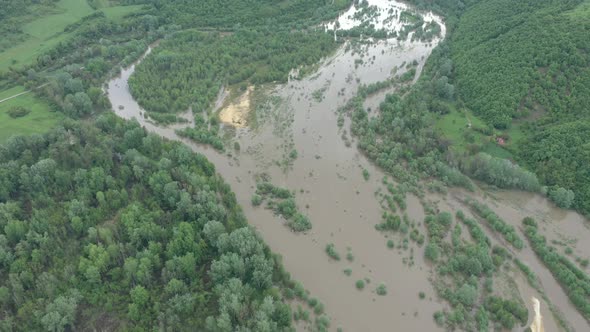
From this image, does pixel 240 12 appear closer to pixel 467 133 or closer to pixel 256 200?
pixel 256 200

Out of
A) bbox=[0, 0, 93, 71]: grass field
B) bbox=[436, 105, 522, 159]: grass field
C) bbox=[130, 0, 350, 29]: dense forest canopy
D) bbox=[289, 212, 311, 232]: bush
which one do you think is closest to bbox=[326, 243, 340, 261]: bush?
bbox=[289, 212, 311, 232]: bush

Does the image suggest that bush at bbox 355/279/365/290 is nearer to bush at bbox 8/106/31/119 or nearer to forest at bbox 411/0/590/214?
forest at bbox 411/0/590/214

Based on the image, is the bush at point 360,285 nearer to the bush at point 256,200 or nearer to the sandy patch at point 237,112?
the bush at point 256,200

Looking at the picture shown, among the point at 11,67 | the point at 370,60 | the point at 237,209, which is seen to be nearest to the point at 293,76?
the point at 370,60

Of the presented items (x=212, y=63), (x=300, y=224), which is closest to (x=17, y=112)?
(x=212, y=63)

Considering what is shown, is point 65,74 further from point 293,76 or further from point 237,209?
point 237,209

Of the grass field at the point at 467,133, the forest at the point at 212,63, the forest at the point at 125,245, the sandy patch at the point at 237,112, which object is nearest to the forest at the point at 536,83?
the grass field at the point at 467,133
